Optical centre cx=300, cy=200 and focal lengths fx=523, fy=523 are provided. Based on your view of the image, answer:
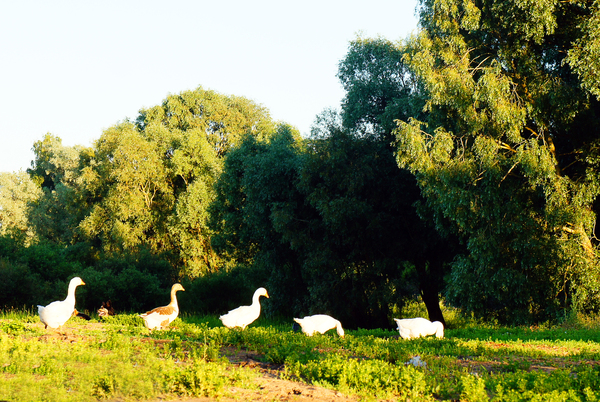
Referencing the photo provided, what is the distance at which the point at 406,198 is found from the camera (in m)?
21.8

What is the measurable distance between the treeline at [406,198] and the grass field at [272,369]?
6654 millimetres

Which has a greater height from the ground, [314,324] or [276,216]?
[276,216]

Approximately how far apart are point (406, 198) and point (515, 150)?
18.0 feet

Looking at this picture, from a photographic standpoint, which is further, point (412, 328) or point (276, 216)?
point (276, 216)

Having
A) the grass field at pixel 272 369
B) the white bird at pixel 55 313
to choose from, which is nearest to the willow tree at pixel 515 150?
the grass field at pixel 272 369

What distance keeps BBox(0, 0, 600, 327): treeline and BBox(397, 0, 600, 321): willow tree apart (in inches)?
2.3

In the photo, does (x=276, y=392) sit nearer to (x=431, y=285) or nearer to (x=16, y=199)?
(x=431, y=285)

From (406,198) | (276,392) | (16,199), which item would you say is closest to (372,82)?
(406,198)

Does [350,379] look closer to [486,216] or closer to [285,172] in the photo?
[486,216]

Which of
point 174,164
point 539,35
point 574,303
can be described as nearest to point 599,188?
point 574,303

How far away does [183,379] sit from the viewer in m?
5.61

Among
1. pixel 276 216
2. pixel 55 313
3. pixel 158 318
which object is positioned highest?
pixel 276 216

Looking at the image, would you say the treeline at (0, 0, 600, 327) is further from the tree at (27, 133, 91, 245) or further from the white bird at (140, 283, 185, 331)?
the white bird at (140, 283, 185, 331)

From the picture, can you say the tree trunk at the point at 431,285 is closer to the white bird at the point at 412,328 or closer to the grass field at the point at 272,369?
the white bird at the point at 412,328
